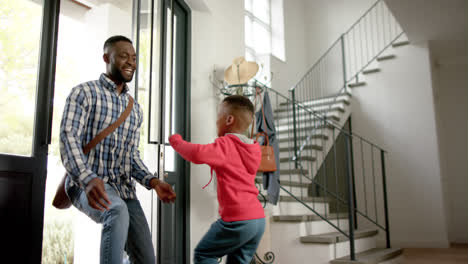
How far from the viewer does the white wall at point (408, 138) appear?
6434mm

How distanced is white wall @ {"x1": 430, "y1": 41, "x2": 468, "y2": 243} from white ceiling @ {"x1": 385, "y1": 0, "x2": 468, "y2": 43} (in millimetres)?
369

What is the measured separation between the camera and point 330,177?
736 cm

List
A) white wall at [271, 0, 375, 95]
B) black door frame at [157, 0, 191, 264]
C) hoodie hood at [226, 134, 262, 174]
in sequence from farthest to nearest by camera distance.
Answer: white wall at [271, 0, 375, 95] < black door frame at [157, 0, 191, 264] < hoodie hood at [226, 134, 262, 174]

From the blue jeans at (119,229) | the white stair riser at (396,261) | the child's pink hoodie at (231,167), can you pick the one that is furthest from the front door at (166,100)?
the white stair riser at (396,261)

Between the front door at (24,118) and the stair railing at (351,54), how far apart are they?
6.25 m

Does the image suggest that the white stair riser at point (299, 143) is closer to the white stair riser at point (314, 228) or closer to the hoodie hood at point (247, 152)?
the white stair riser at point (314, 228)

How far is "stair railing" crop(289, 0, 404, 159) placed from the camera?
7891mm

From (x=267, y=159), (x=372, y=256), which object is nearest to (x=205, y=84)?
(x=267, y=159)

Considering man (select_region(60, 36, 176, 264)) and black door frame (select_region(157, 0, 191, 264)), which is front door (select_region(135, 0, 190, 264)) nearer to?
black door frame (select_region(157, 0, 191, 264))

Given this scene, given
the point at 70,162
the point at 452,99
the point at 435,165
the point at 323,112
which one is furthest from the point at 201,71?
the point at 452,99

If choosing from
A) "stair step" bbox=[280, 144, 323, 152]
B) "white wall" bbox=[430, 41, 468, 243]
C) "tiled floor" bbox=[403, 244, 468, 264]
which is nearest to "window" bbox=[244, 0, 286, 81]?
"stair step" bbox=[280, 144, 323, 152]

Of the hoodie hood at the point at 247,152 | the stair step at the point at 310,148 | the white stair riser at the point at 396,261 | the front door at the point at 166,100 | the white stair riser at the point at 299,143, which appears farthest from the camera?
the white stair riser at the point at 299,143

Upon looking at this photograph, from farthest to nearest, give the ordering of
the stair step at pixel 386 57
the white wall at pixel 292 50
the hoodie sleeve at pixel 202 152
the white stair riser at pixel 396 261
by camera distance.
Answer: the white wall at pixel 292 50, the stair step at pixel 386 57, the white stair riser at pixel 396 261, the hoodie sleeve at pixel 202 152

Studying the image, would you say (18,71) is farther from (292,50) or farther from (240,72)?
(292,50)
